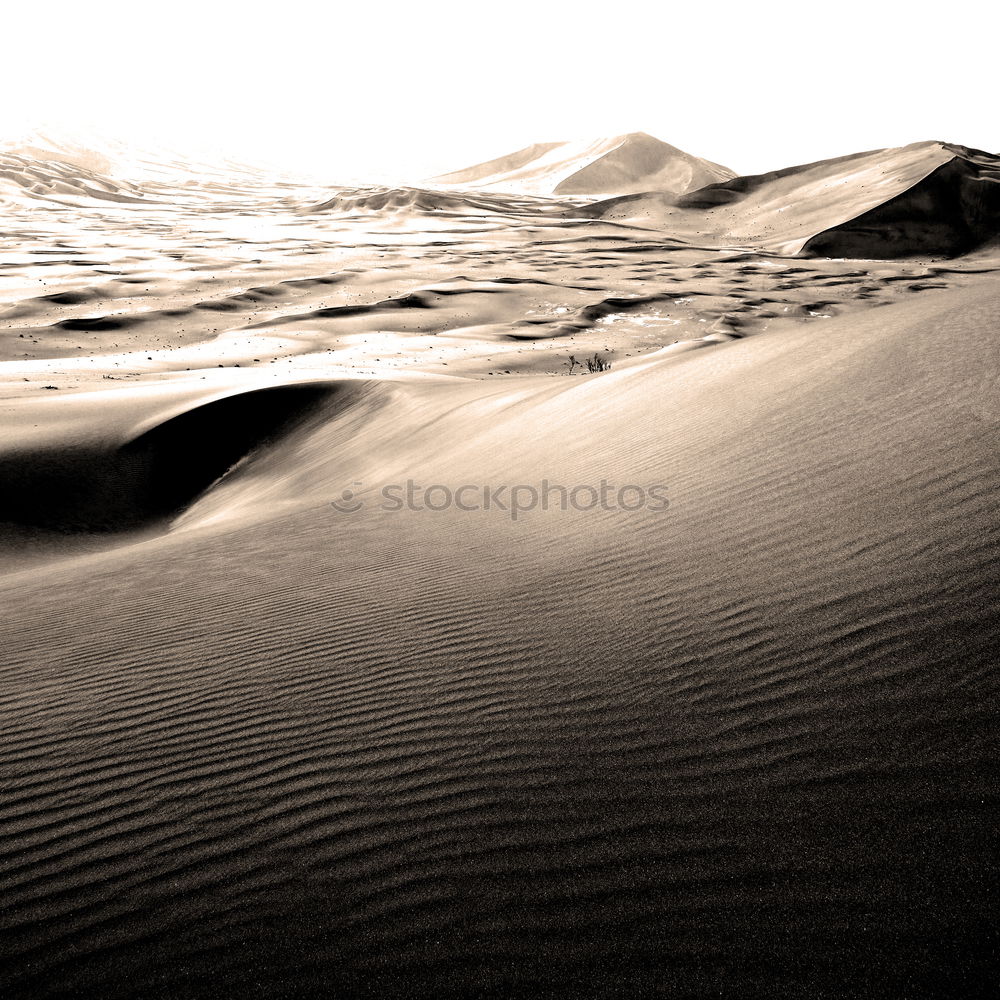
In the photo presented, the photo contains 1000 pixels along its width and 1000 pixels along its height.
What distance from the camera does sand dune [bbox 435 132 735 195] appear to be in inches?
2512

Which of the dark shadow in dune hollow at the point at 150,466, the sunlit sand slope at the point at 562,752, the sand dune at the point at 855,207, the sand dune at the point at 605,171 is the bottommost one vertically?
the sunlit sand slope at the point at 562,752

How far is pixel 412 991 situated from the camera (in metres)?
1.84

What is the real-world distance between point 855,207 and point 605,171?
4104 cm

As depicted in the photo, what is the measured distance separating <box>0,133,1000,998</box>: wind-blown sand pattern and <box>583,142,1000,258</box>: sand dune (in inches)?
910

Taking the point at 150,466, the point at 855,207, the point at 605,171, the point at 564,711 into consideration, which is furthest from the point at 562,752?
the point at 605,171

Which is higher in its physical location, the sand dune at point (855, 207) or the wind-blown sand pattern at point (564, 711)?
the sand dune at point (855, 207)

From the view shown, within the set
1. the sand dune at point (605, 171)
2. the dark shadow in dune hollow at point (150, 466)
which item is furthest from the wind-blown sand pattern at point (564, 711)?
the sand dune at point (605, 171)

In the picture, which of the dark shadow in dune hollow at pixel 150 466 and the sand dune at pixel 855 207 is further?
the sand dune at pixel 855 207

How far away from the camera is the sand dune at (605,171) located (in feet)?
209

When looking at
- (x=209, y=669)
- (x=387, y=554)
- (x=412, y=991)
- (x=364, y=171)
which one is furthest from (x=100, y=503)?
(x=364, y=171)

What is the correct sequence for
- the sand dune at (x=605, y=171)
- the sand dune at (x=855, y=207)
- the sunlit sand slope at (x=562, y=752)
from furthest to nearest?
the sand dune at (x=605, y=171)
the sand dune at (x=855, y=207)
the sunlit sand slope at (x=562, y=752)

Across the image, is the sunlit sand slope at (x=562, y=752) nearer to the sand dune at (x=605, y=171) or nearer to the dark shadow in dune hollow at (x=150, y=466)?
the dark shadow in dune hollow at (x=150, y=466)

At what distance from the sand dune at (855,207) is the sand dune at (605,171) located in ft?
67.6

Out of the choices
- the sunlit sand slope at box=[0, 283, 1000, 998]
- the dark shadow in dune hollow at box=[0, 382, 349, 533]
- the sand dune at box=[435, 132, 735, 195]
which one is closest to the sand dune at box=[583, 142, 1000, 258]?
the sand dune at box=[435, 132, 735, 195]
